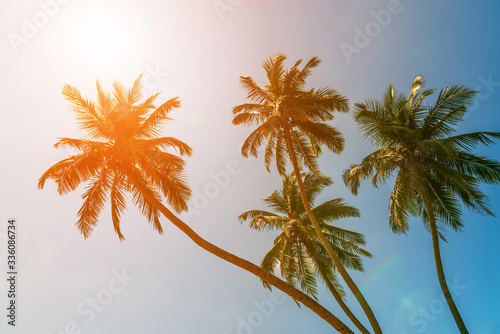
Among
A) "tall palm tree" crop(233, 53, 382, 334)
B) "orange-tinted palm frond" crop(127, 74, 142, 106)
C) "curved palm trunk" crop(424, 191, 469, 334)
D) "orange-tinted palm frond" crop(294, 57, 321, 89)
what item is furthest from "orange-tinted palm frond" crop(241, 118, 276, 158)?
"curved palm trunk" crop(424, 191, 469, 334)

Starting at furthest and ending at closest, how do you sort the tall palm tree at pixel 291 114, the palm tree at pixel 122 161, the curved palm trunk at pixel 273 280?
the tall palm tree at pixel 291 114 → the palm tree at pixel 122 161 → the curved palm trunk at pixel 273 280

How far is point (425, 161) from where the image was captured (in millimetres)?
14875

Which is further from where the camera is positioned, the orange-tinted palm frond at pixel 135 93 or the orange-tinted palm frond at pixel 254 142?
the orange-tinted palm frond at pixel 254 142

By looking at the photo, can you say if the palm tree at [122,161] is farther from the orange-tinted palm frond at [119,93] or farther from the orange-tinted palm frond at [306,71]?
the orange-tinted palm frond at [306,71]

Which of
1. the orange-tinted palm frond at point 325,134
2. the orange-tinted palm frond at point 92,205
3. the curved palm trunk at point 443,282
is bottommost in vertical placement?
the curved palm trunk at point 443,282

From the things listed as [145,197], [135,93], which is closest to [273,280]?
[145,197]

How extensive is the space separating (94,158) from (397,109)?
15410 mm

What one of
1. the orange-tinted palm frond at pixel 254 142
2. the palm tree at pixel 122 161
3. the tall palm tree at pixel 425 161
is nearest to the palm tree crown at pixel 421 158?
the tall palm tree at pixel 425 161

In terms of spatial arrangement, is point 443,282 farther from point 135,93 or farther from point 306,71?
point 135,93

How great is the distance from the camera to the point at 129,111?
13.6m

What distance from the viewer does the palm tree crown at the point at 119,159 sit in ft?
41.3

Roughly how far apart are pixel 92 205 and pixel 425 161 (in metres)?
16.3

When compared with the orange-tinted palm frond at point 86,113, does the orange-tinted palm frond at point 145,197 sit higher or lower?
lower

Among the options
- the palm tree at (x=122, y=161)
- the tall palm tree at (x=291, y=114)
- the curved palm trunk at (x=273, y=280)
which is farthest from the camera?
the tall palm tree at (x=291, y=114)
